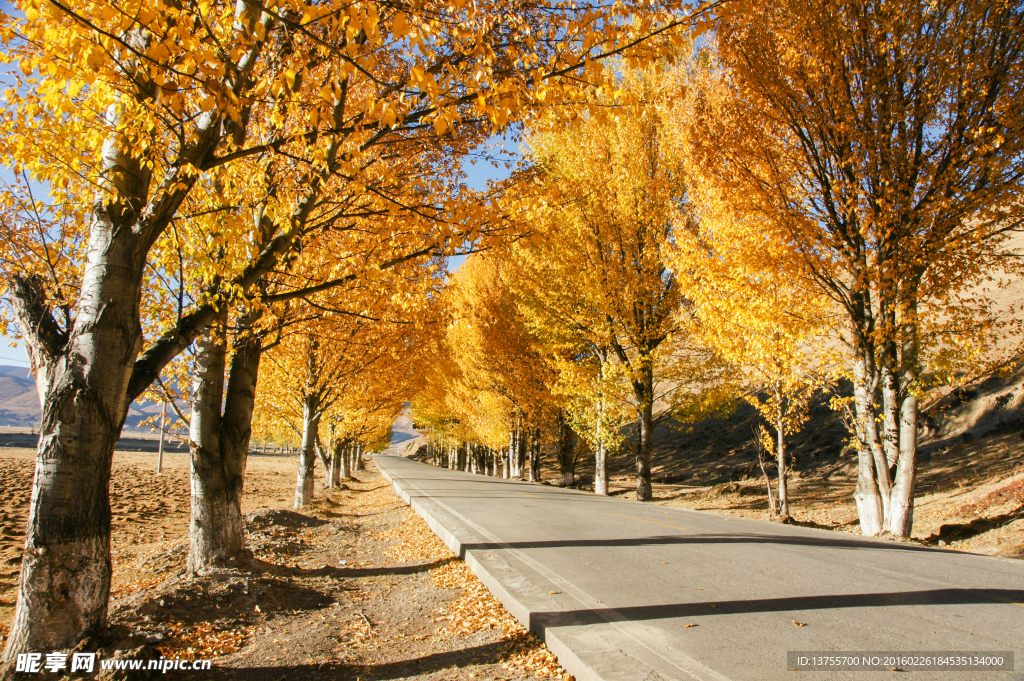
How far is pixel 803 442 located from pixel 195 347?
26702mm

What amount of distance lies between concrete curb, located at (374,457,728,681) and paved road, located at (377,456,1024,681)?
0.01 meters

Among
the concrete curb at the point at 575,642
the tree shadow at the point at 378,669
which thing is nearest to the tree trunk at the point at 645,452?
the concrete curb at the point at 575,642

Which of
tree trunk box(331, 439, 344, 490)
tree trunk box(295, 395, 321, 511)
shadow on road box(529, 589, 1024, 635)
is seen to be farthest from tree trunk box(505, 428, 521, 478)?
shadow on road box(529, 589, 1024, 635)

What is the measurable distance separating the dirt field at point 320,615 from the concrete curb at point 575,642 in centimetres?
11

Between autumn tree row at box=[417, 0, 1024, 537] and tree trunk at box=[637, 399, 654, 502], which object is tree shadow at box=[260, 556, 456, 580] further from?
tree trunk at box=[637, 399, 654, 502]

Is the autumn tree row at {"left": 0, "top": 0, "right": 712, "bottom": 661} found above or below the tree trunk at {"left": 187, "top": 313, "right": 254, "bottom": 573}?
above

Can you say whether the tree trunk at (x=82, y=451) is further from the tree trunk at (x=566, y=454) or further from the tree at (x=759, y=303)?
the tree trunk at (x=566, y=454)

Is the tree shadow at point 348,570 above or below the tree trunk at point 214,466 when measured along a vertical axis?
below

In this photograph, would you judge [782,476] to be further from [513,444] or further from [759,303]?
[513,444]

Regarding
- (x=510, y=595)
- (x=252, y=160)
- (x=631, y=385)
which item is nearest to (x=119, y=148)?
(x=252, y=160)

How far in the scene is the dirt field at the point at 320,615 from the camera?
13.2ft

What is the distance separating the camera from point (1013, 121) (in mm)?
7559

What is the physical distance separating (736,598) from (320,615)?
157 inches

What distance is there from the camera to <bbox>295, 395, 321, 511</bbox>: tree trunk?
574 inches
